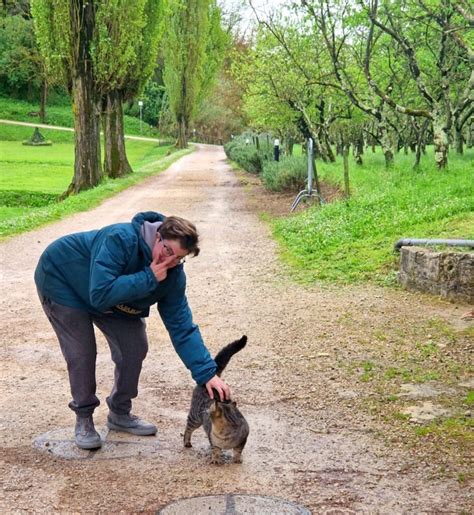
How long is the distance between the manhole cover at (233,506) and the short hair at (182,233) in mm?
1288

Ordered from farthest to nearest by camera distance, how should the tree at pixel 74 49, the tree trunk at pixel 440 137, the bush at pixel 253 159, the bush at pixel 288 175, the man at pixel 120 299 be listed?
1. the bush at pixel 253 159
2. the tree at pixel 74 49
3. the bush at pixel 288 175
4. the tree trunk at pixel 440 137
5. the man at pixel 120 299

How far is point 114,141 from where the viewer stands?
32.0 meters

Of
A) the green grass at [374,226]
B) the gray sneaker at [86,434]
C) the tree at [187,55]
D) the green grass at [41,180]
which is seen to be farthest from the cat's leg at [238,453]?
the tree at [187,55]

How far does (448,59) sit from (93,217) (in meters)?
10.9

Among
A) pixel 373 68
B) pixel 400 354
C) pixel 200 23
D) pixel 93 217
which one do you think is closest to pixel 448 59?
pixel 373 68

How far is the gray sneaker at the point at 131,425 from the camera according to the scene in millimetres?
4949

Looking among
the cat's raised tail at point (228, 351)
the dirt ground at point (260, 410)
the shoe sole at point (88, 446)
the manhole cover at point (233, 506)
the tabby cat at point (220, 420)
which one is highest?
the cat's raised tail at point (228, 351)

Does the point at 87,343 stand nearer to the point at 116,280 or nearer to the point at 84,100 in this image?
the point at 116,280

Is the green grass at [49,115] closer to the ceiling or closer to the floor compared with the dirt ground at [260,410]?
closer to the ceiling

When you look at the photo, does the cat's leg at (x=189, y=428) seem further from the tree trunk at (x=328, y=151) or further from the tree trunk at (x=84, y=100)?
the tree trunk at (x=328, y=151)

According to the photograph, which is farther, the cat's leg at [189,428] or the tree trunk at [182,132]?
the tree trunk at [182,132]

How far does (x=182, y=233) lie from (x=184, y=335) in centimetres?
80

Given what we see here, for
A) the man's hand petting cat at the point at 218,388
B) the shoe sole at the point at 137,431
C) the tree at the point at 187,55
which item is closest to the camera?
the man's hand petting cat at the point at 218,388

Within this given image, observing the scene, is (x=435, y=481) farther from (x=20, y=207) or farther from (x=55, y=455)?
(x=20, y=207)
